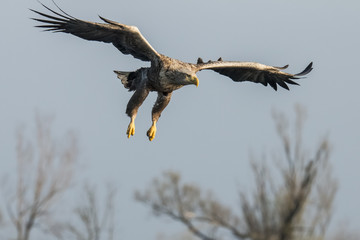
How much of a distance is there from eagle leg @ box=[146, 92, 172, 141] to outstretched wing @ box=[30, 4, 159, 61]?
55cm

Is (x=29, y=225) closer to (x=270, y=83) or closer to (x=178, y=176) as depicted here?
(x=178, y=176)

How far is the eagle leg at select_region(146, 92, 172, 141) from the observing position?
1008 cm

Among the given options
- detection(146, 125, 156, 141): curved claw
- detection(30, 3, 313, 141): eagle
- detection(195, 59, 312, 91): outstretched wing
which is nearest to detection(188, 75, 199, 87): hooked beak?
detection(30, 3, 313, 141): eagle

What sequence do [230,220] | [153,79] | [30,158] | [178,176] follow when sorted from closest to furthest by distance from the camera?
[153,79] → [230,220] → [30,158] → [178,176]

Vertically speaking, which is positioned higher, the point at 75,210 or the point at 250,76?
the point at 250,76

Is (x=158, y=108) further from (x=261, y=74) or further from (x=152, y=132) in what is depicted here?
(x=261, y=74)

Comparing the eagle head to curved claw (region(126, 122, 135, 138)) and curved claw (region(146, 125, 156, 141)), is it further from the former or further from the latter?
curved claw (region(146, 125, 156, 141))

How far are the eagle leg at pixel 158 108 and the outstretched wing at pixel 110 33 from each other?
0.55 meters

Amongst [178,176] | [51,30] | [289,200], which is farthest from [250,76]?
[178,176]

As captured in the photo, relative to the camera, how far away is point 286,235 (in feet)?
85.7

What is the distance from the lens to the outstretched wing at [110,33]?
380 inches

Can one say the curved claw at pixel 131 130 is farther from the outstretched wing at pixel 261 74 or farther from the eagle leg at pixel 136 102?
the outstretched wing at pixel 261 74

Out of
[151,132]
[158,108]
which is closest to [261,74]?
[158,108]

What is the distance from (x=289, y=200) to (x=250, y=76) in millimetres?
14488
